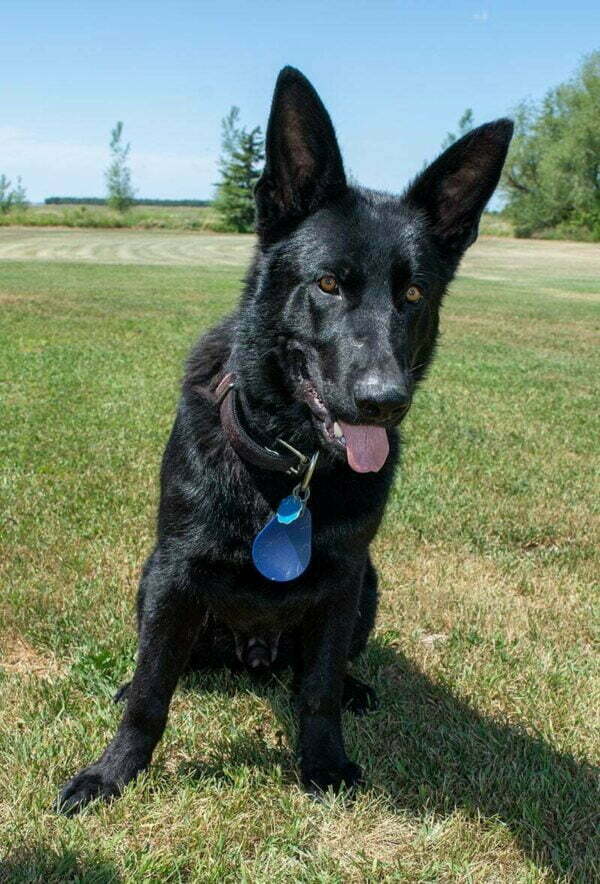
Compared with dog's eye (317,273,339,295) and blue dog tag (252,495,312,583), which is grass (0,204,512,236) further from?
blue dog tag (252,495,312,583)

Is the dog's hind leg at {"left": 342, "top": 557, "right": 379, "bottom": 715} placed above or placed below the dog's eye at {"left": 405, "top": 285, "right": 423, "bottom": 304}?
below

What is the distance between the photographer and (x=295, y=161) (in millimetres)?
2445

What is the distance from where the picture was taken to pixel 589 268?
38.8 meters

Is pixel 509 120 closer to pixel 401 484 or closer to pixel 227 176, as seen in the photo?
pixel 401 484

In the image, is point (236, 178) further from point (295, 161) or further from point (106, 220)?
point (295, 161)

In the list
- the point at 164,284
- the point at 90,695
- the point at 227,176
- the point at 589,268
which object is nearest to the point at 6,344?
the point at 90,695

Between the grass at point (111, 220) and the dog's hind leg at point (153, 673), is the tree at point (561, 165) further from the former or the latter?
the dog's hind leg at point (153, 673)

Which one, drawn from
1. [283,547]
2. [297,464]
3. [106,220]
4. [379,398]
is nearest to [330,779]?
[283,547]

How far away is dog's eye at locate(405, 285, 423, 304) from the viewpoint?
2439 millimetres

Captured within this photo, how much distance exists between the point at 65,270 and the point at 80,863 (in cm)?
2475

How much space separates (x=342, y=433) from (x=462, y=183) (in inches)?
37.0

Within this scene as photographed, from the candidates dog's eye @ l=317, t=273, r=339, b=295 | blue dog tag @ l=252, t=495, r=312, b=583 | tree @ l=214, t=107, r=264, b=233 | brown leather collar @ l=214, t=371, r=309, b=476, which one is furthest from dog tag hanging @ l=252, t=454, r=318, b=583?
tree @ l=214, t=107, r=264, b=233

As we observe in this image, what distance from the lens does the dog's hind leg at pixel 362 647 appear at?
291cm

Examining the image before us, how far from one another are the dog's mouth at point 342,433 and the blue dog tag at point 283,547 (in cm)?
22
